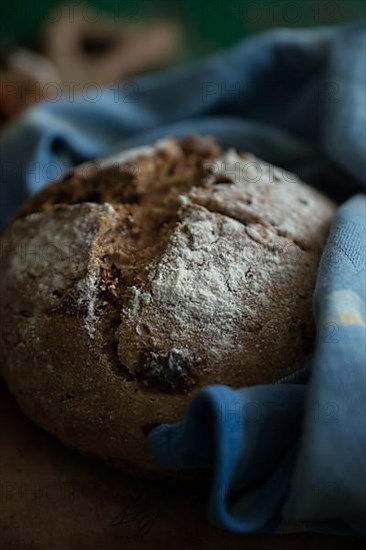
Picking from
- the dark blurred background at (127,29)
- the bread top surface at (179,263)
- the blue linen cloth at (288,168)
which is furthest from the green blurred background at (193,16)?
the bread top surface at (179,263)

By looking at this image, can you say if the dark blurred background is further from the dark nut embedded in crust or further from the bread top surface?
the dark nut embedded in crust

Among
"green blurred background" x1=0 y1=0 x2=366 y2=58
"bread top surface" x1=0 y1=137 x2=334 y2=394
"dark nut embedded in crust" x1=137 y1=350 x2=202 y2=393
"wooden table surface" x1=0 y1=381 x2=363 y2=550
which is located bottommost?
"wooden table surface" x1=0 y1=381 x2=363 y2=550

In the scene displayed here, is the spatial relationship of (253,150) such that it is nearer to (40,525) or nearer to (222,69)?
(222,69)

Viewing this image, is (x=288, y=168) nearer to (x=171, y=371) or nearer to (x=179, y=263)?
(x=179, y=263)

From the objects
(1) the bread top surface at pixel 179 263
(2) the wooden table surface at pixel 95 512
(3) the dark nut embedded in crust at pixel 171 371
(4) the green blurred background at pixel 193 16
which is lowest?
(2) the wooden table surface at pixel 95 512

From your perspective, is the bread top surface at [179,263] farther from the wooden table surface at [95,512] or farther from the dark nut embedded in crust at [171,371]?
the wooden table surface at [95,512]

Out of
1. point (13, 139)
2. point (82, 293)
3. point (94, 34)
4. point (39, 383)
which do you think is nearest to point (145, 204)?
point (82, 293)

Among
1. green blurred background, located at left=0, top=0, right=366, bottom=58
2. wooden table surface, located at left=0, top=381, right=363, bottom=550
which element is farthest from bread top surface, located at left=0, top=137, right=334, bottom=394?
green blurred background, located at left=0, top=0, right=366, bottom=58
